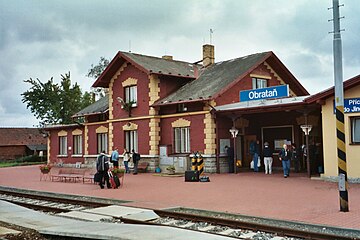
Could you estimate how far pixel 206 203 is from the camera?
1233 centimetres

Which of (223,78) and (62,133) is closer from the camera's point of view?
(223,78)

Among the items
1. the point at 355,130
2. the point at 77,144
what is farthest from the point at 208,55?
the point at 355,130

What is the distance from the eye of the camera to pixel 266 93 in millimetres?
19984

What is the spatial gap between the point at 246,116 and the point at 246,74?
2.42 metres

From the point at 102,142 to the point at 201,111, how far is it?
32.0ft

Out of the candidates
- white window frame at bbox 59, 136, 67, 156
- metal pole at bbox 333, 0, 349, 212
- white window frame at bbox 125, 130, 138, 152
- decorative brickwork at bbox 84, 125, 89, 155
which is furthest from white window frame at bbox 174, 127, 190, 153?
metal pole at bbox 333, 0, 349, 212

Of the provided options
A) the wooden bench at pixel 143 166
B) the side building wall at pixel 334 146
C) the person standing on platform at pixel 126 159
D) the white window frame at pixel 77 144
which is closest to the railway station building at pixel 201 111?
the wooden bench at pixel 143 166

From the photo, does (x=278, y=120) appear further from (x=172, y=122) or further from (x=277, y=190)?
(x=277, y=190)

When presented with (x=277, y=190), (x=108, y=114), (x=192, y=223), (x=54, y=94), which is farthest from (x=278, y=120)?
(x=54, y=94)

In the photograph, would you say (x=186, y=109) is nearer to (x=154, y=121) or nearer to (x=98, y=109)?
(x=154, y=121)

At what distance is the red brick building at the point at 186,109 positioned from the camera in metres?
22.0

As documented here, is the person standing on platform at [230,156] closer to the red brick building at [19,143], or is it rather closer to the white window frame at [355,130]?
the white window frame at [355,130]

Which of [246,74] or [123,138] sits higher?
[246,74]

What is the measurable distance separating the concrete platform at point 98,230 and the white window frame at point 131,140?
15423 mm
